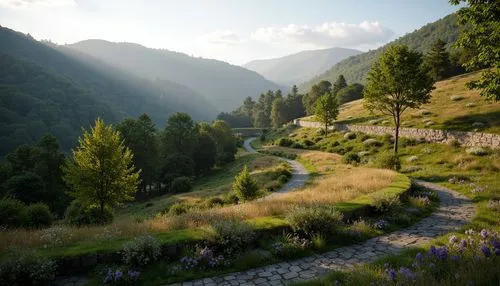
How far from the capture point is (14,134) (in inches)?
4688

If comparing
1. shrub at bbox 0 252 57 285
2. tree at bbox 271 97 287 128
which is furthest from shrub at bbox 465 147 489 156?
tree at bbox 271 97 287 128

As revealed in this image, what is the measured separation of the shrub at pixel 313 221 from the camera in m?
10.8

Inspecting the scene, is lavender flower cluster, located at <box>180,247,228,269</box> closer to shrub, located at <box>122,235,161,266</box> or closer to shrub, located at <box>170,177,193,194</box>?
shrub, located at <box>122,235,161,266</box>

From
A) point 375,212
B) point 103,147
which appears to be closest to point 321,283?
point 375,212

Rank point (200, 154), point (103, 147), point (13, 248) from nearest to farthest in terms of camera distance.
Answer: point (13, 248), point (103, 147), point (200, 154)

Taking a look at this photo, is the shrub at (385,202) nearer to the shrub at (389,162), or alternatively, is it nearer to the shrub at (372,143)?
the shrub at (389,162)

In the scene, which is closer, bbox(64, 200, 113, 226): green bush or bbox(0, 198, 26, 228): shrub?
bbox(0, 198, 26, 228): shrub

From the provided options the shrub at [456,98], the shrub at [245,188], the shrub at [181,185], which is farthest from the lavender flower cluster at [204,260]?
the shrub at [456,98]

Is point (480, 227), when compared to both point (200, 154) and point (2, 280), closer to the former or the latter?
point (2, 280)

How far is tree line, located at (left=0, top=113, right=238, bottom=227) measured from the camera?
72.3ft

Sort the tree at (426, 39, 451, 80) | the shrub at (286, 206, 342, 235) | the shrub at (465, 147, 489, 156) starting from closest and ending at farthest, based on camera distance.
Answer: the shrub at (286, 206, 342, 235), the shrub at (465, 147, 489, 156), the tree at (426, 39, 451, 80)

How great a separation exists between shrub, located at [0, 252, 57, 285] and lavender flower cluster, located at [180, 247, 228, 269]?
3.52 meters

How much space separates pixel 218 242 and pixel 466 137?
3731 cm

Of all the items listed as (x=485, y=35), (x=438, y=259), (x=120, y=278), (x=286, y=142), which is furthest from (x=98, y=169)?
(x=286, y=142)
